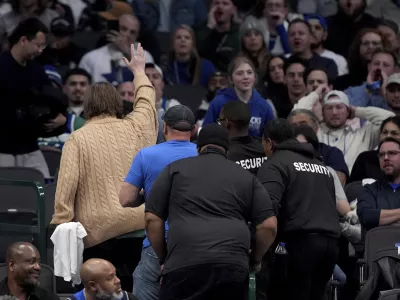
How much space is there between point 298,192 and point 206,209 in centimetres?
150

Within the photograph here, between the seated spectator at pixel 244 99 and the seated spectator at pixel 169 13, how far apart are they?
3.99m

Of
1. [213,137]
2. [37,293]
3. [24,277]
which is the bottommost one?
[37,293]

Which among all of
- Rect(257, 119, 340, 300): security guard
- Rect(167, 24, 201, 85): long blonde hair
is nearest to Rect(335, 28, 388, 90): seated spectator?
Rect(167, 24, 201, 85): long blonde hair

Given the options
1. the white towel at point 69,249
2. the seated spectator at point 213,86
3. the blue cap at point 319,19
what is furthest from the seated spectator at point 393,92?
the white towel at point 69,249

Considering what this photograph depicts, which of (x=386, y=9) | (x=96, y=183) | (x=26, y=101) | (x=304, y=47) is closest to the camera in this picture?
(x=96, y=183)

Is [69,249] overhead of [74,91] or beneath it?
beneath

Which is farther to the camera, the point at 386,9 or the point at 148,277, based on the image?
the point at 386,9

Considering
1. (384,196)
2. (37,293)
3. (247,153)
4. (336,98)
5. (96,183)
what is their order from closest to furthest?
1. (96,183)
2. (37,293)
3. (247,153)
4. (384,196)
5. (336,98)

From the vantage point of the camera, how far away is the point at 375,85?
13.6 meters

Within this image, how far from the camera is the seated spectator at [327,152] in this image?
11820 millimetres

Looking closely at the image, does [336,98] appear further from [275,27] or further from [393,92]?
[275,27]

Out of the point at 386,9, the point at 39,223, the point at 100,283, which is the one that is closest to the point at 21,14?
the point at 386,9

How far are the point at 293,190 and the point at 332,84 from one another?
502 cm

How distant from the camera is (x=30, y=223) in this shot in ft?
34.9
